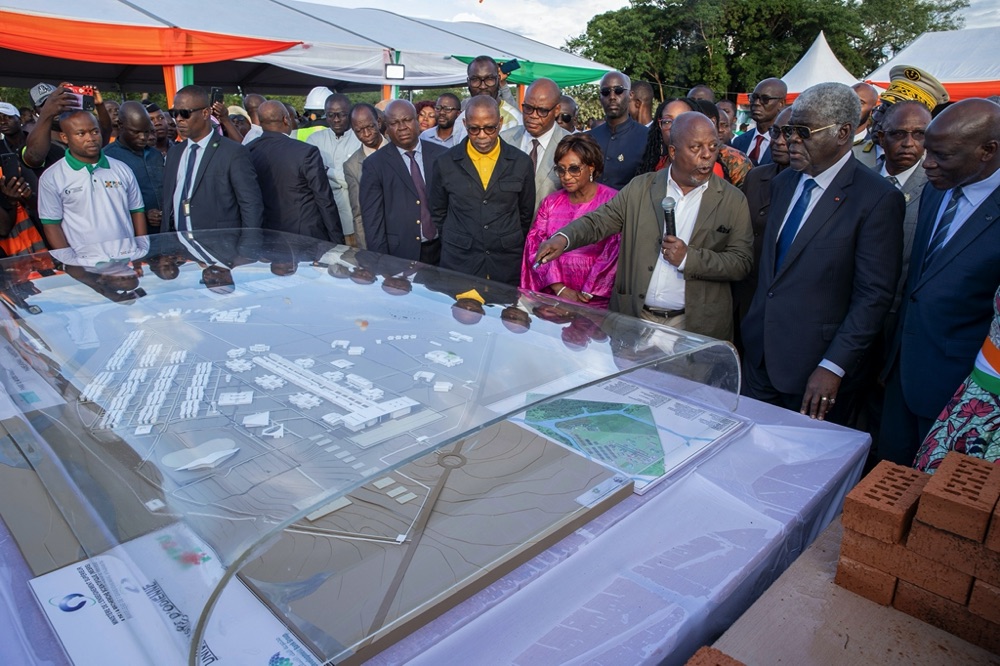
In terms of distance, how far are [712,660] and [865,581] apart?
0.44 meters

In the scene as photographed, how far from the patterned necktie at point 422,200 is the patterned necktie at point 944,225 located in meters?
2.65

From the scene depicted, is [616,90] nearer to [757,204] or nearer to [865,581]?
[757,204]

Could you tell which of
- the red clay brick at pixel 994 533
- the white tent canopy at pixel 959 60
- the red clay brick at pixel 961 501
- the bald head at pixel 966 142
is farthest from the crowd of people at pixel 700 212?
the white tent canopy at pixel 959 60

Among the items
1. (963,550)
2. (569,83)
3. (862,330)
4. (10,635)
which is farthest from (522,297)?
(569,83)

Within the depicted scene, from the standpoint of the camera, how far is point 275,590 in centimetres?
105

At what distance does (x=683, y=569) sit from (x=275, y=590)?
743 mm

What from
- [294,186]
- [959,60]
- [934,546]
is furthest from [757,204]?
[959,60]

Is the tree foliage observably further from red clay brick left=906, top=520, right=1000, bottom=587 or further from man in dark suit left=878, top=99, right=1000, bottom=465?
red clay brick left=906, top=520, right=1000, bottom=587

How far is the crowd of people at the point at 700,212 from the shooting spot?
1870 mm

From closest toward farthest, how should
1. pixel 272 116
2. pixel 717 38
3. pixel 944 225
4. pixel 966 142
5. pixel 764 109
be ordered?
1. pixel 966 142
2. pixel 944 225
3. pixel 272 116
4. pixel 764 109
5. pixel 717 38

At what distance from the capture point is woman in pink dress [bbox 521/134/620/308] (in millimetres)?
2854

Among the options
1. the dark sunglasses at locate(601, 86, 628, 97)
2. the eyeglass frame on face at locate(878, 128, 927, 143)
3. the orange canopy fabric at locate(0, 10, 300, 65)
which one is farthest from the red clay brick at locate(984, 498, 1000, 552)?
the orange canopy fabric at locate(0, 10, 300, 65)

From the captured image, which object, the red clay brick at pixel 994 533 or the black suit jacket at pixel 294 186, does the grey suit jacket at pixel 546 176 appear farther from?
the red clay brick at pixel 994 533

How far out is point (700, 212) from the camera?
7.89ft
